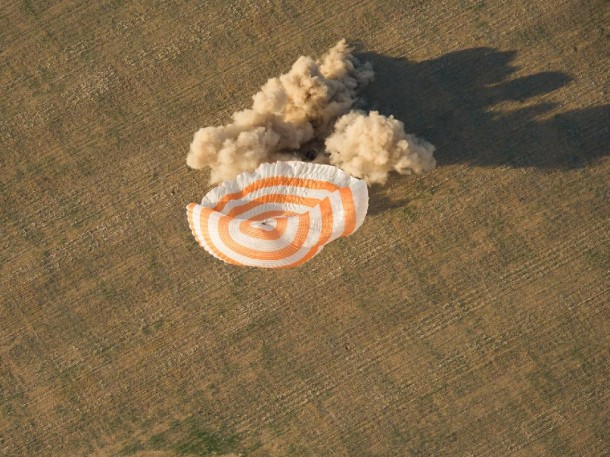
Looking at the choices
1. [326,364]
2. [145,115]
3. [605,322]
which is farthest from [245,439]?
[605,322]

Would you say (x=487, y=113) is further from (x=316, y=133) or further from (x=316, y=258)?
(x=316, y=258)

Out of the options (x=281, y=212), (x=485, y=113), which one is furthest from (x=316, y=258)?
(x=485, y=113)

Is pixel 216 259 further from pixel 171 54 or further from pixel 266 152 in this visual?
pixel 171 54

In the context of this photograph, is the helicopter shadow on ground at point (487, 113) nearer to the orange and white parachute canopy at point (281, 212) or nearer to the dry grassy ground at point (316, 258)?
the dry grassy ground at point (316, 258)

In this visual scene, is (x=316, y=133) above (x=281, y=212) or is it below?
above

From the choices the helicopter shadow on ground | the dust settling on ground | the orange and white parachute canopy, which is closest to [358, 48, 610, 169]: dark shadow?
the helicopter shadow on ground

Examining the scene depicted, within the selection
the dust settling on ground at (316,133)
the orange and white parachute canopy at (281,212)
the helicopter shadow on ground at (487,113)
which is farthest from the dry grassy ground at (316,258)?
the orange and white parachute canopy at (281,212)

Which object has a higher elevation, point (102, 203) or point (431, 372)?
point (102, 203)
